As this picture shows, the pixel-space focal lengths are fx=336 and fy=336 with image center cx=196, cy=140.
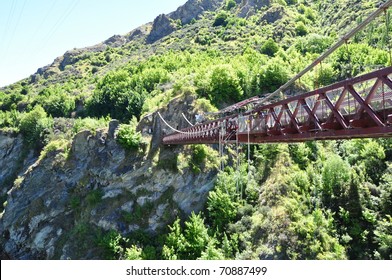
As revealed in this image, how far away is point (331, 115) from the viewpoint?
1030 cm

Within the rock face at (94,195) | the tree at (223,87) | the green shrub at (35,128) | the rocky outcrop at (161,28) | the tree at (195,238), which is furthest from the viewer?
the rocky outcrop at (161,28)

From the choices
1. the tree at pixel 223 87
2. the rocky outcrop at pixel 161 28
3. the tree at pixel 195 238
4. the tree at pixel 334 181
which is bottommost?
the tree at pixel 334 181

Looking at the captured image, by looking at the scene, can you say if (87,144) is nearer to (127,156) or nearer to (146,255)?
(127,156)

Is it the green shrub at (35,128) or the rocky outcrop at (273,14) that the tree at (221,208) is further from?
the rocky outcrop at (273,14)

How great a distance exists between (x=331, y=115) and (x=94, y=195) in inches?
1031

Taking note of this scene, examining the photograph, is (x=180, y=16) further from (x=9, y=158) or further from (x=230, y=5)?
(x=9, y=158)

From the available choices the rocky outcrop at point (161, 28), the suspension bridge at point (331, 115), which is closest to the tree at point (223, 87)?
the suspension bridge at point (331, 115)

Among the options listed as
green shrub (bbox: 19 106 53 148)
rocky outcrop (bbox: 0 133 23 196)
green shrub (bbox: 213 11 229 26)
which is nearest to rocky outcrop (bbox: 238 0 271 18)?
green shrub (bbox: 213 11 229 26)

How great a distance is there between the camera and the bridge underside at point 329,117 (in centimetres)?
862

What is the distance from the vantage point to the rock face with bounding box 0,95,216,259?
29.2 meters

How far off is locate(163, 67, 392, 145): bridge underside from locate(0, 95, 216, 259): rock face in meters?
13.6

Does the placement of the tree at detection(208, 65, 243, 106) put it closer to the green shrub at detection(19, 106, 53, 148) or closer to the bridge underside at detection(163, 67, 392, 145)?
the bridge underside at detection(163, 67, 392, 145)

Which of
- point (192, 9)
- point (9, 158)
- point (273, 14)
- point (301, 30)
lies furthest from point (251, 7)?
point (9, 158)

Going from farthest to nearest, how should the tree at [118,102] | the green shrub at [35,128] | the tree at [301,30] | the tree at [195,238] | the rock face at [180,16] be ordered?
the rock face at [180,16] → the tree at [301,30] → the tree at [118,102] → the green shrub at [35,128] → the tree at [195,238]
